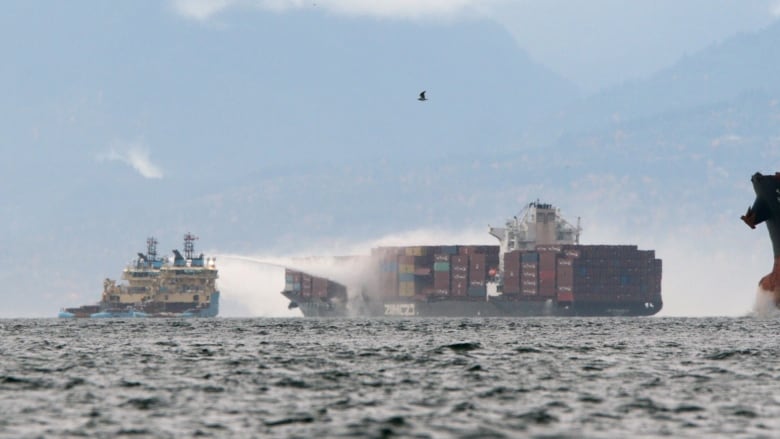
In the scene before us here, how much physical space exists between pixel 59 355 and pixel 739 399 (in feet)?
134

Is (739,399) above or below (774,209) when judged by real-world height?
below

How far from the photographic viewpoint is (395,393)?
4825 cm

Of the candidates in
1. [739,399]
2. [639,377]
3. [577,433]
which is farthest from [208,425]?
[639,377]

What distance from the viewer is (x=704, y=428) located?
38.7 m

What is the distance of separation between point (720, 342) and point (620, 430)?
2086 inches

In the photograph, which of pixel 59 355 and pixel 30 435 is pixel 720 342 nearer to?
pixel 59 355

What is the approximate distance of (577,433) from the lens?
36938mm

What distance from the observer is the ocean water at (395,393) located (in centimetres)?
3859

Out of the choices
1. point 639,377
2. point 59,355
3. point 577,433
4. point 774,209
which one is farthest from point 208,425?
point 774,209

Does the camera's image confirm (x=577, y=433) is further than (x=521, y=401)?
No

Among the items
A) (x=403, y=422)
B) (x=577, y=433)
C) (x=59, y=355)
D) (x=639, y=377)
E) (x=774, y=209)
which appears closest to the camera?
(x=577, y=433)

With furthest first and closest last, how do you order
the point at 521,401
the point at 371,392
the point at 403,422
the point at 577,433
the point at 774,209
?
the point at 774,209 < the point at 371,392 < the point at 521,401 < the point at 403,422 < the point at 577,433

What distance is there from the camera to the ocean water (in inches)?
1519

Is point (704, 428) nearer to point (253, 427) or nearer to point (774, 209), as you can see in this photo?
point (253, 427)
